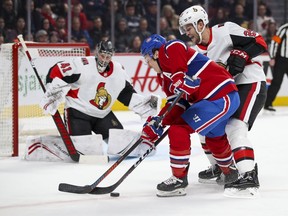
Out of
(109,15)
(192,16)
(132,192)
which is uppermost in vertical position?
(192,16)

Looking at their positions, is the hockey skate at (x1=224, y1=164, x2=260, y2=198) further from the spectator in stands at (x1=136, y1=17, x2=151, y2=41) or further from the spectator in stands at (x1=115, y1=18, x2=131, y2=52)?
the spectator in stands at (x1=136, y1=17, x2=151, y2=41)

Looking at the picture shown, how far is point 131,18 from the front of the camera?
9.08 m

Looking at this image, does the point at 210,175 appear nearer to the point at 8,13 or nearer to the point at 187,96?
the point at 187,96

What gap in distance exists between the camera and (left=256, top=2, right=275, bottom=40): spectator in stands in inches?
374

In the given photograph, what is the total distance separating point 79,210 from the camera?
11.3 ft

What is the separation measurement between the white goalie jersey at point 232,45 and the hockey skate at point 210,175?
0.50m

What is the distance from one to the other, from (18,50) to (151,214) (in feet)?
7.88

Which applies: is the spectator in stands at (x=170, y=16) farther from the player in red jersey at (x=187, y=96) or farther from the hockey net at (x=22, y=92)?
the player in red jersey at (x=187, y=96)

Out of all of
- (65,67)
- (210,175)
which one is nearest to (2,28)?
(65,67)

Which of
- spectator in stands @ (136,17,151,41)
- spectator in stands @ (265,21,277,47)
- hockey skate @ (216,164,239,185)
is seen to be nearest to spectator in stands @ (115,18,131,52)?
spectator in stands @ (136,17,151,41)

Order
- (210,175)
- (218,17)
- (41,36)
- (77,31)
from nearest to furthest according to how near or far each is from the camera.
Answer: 1. (210,175)
2. (41,36)
3. (77,31)
4. (218,17)

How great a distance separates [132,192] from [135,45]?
512 centimetres

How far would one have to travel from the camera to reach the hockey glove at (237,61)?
12.8 ft

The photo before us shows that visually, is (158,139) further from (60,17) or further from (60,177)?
(60,17)
